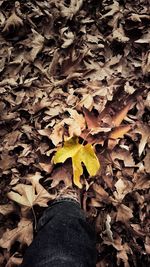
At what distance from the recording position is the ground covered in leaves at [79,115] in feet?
5.67

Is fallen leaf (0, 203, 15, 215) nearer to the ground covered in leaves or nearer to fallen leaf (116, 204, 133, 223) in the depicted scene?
the ground covered in leaves

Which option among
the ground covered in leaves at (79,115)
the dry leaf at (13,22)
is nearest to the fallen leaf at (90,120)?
the ground covered in leaves at (79,115)

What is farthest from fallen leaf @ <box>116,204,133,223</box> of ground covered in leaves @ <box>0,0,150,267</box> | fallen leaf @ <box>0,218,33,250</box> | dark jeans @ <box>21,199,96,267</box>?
fallen leaf @ <box>0,218,33,250</box>

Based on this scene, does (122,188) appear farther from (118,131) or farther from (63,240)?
(63,240)

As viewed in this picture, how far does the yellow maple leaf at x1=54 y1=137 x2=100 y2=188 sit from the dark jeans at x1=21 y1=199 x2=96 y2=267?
17 cm

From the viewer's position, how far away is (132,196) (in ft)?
5.85

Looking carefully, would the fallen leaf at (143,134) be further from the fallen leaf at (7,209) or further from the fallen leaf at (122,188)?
the fallen leaf at (7,209)

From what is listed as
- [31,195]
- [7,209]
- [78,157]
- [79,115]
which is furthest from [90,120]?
[7,209]

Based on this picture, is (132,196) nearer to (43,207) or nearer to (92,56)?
(43,207)

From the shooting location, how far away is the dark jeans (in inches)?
50.7

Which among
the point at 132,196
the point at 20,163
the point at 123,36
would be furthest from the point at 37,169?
the point at 123,36

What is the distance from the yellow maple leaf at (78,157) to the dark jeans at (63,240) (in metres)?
0.17

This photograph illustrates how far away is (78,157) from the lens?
1785 mm

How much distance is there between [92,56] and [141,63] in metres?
0.32
